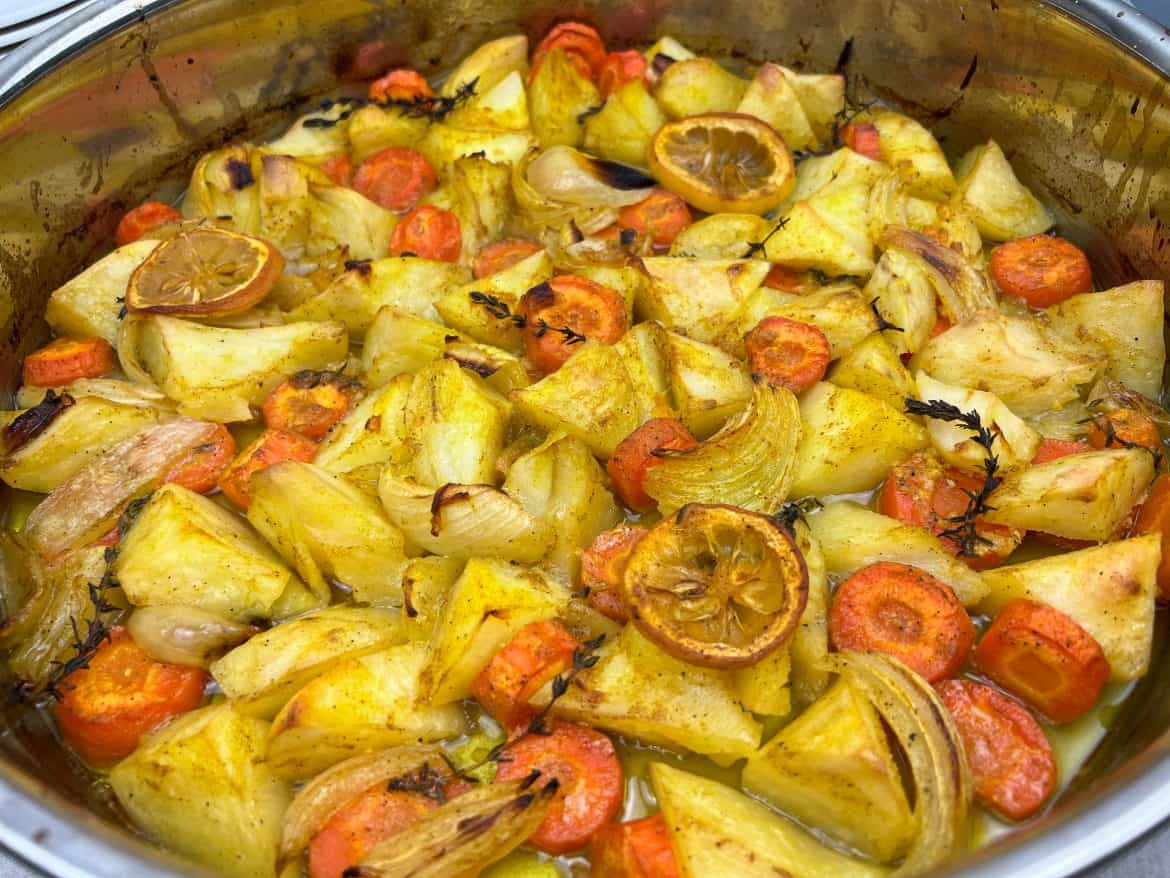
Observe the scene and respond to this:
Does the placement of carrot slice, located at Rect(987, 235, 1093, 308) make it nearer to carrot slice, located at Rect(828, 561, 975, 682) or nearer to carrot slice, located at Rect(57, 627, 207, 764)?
carrot slice, located at Rect(828, 561, 975, 682)

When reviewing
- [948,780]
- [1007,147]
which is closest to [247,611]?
[948,780]

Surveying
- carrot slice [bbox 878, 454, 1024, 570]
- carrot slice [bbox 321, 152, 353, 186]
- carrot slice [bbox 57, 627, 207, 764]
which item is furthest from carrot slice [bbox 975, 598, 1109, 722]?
carrot slice [bbox 321, 152, 353, 186]

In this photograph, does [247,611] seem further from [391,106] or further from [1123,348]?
[1123,348]

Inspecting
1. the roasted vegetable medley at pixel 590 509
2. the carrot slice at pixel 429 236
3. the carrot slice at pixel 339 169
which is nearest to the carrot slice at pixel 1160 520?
the roasted vegetable medley at pixel 590 509

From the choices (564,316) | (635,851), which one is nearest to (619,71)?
(564,316)

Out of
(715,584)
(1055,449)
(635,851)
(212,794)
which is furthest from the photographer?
(1055,449)

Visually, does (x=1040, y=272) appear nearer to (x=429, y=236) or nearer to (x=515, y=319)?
(x=515, y=319)

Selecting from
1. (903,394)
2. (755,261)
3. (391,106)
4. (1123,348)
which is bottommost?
(1123,348)
